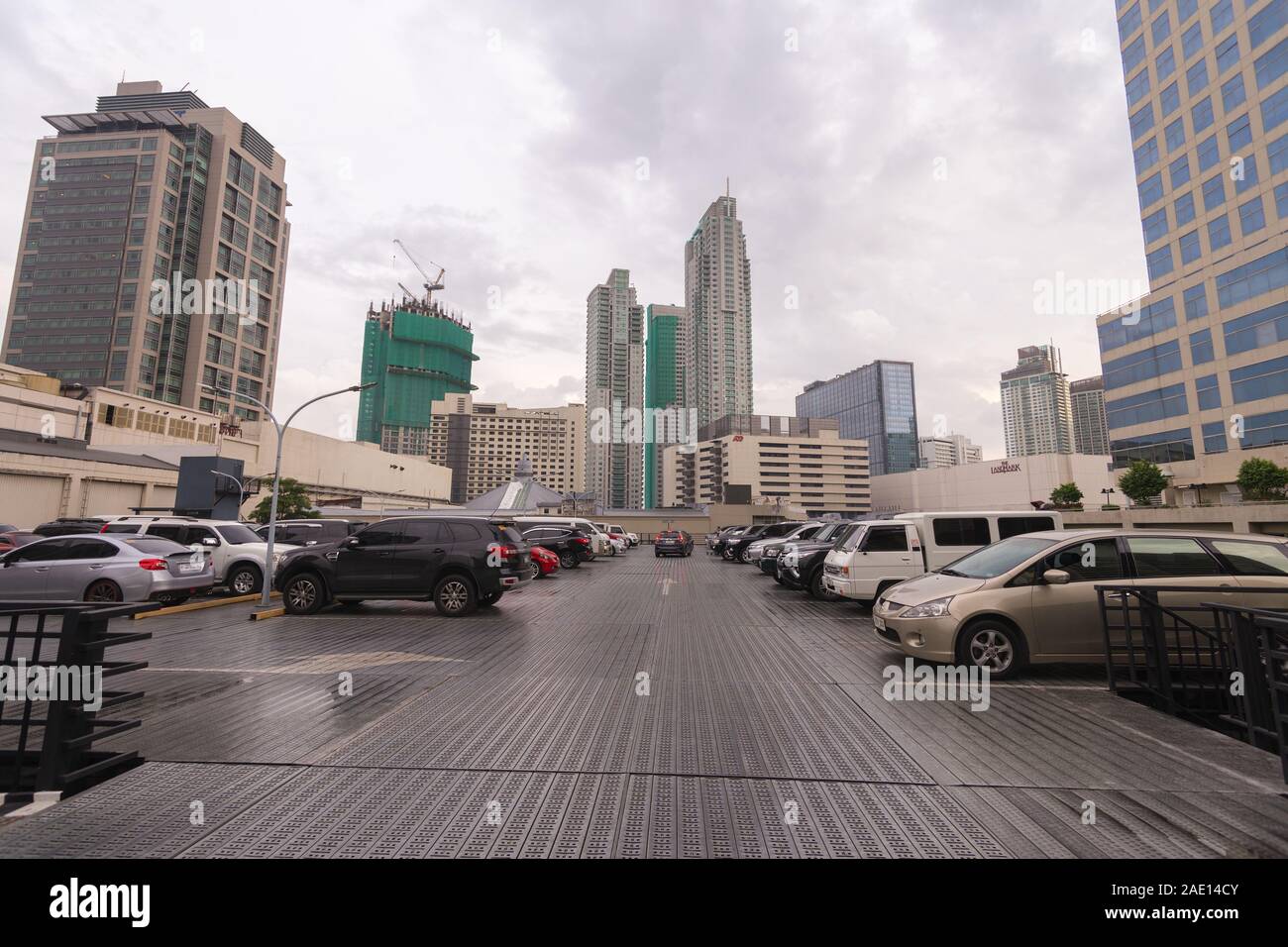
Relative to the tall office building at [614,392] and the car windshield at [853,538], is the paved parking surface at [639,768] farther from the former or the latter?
the tall office building at [614,392]

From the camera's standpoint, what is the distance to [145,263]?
73.3 meters

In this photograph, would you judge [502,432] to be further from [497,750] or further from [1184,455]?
[497,750]

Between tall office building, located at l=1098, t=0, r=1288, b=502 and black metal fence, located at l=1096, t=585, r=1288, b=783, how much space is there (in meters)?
47.0

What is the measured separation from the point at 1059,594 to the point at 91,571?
15.2 m

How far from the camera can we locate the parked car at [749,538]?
82.6ft

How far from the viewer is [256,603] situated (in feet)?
38.9

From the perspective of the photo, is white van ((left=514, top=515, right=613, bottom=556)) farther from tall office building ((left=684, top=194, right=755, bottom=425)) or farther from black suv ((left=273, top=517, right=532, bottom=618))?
tall office building ((left=684, top=194, right=755, bottom=425))

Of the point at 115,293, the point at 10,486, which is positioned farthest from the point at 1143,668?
the point at 115,293

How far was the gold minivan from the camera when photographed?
596 cm

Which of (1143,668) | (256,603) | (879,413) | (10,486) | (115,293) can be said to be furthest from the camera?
(879,413)

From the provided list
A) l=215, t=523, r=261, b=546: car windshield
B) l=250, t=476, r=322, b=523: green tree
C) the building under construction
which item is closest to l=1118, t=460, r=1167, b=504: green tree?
l=215, t=523, r=261, b=546: car windshield

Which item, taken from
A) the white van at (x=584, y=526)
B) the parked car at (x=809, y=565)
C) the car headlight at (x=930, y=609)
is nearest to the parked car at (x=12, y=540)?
the white van at (x=584, y=526)

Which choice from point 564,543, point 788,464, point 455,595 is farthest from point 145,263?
point 788,464
